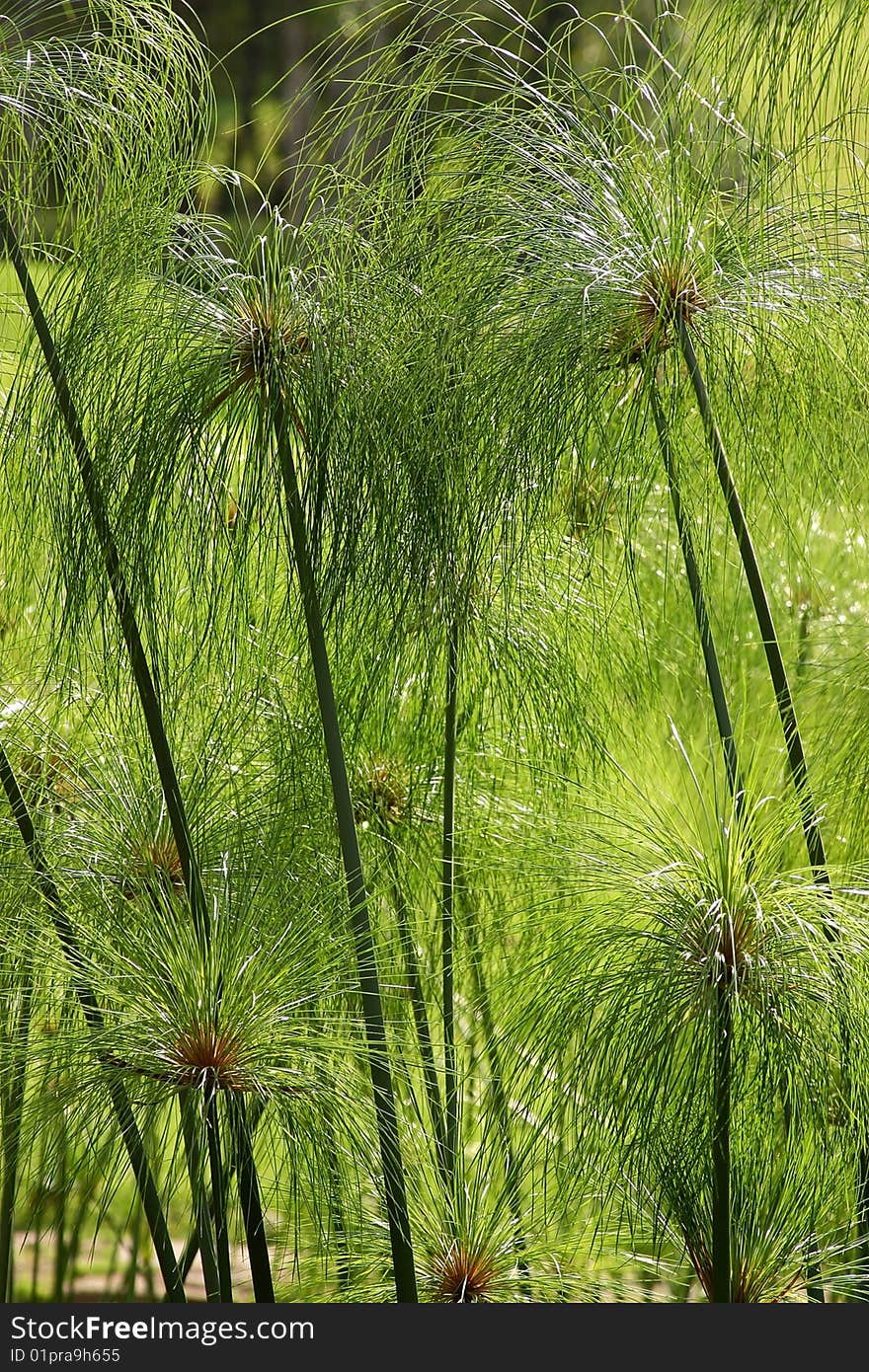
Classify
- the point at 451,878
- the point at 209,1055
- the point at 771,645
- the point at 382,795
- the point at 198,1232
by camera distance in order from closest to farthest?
1. the point at 209,1055
2. the point at 771,645
3. the point at 451,878
4. the point at 198,1232
5. the point at 382,795

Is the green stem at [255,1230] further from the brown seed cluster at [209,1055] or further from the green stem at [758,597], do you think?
the green stem at [758,597]

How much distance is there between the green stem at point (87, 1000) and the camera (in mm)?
1427

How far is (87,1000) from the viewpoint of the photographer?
1.50 metres

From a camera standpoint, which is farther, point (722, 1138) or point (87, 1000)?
point (87, 1000)

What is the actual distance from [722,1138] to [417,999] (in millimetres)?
560

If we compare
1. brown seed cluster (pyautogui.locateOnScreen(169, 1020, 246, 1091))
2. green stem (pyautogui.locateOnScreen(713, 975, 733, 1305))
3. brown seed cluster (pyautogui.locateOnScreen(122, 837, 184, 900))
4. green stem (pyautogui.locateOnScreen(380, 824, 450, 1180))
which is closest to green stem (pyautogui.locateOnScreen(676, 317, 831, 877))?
green stem (pyautogui.locateOnScreen(713, 975, 733, 1305))

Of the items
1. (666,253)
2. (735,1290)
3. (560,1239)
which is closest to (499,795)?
(560,1239)

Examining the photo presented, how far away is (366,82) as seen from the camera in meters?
1.45

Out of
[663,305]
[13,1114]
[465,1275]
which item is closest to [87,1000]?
[13,1114]

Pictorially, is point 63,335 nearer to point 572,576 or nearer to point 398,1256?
point 572,576

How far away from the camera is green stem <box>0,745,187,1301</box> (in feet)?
4.68

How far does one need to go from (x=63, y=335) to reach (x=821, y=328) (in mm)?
867

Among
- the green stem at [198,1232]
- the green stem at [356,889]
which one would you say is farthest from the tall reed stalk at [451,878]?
the green stem at [198,1232]

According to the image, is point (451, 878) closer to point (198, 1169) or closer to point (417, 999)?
point (417, 999)
